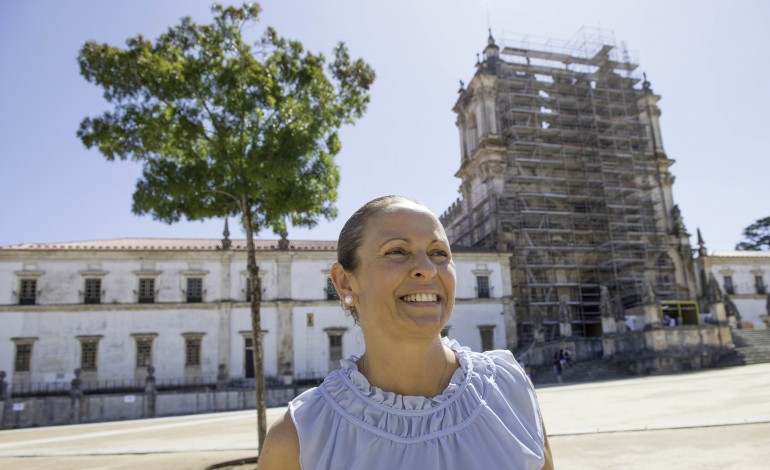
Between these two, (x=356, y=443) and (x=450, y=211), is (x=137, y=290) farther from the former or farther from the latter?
(x=356, y=443)

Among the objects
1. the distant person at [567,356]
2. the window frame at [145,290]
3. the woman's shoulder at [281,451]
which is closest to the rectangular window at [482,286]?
the distant person at [567,356]

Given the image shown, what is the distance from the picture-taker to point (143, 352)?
32156mm

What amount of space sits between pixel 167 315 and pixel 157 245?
233 inches

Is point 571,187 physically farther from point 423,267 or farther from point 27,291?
point 423,267

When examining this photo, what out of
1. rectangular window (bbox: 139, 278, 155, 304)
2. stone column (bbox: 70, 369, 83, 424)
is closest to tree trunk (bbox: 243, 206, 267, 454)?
stone column (bbox: 70, 369, 83, 424)

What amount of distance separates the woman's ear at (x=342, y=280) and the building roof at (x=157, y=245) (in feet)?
111

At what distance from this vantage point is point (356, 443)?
166 centimetres

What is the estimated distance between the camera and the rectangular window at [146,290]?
3325 centimetres

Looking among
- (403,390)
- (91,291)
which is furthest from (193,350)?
(403,390)

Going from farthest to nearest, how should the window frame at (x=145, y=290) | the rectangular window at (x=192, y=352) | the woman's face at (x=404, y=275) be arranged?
the window frame at (x=145, y=290)
the rectangular window at (x=192, y=352)
the woman's face at (x=404, y=275)

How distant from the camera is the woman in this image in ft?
5.34

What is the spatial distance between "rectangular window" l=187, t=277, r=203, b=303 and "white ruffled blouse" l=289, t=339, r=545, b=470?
3420cm

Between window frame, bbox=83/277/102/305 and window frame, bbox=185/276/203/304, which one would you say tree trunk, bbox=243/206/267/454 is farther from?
window frame, bbox=83/277/102/305

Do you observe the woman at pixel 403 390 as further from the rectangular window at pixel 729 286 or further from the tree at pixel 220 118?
the rectangular window at pixel 729 286
